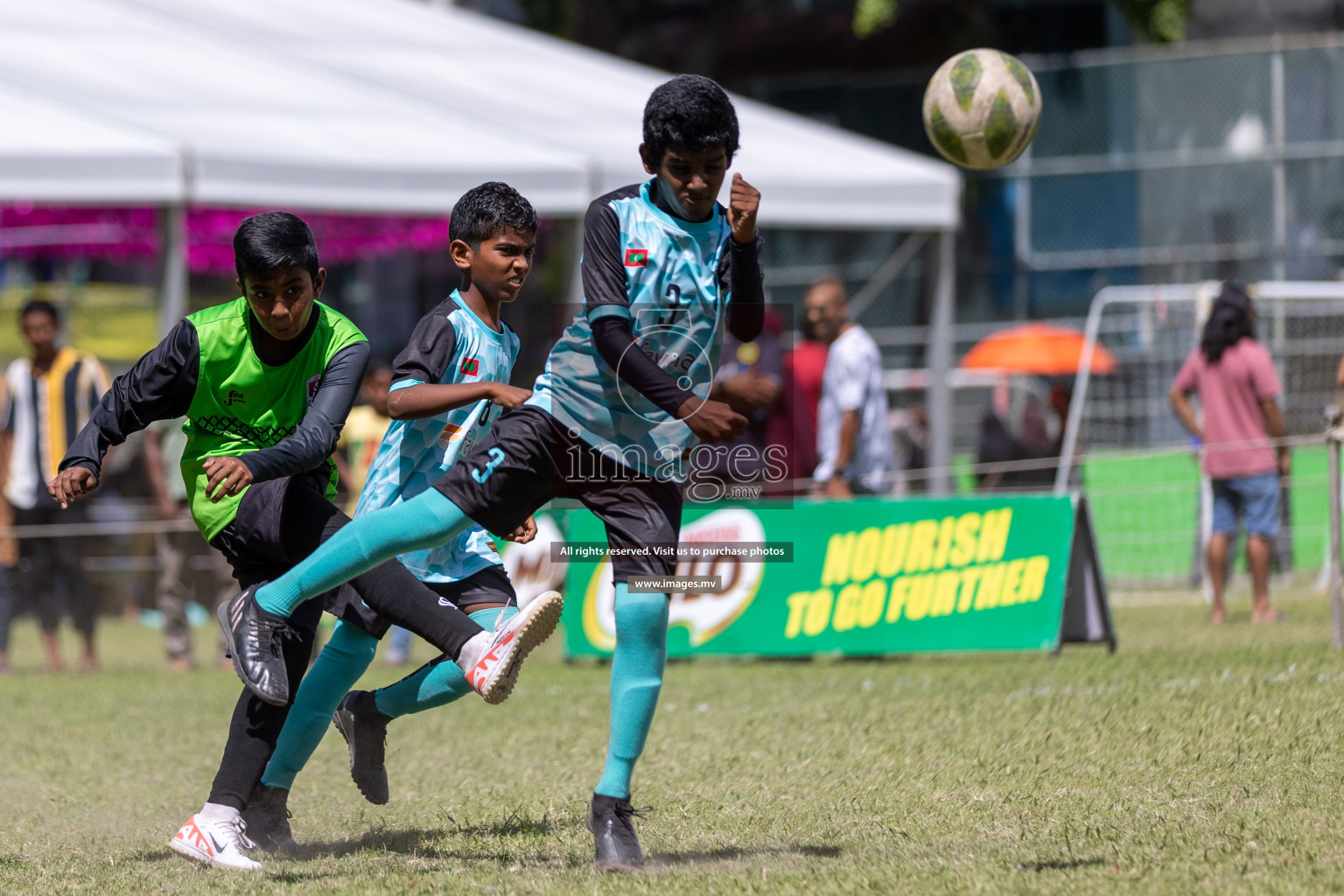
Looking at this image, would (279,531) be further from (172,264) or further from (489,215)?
(172,264)

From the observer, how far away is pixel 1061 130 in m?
19.3

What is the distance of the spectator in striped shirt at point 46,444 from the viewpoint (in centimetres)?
1070

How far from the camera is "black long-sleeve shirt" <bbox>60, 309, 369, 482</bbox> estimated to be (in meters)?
4.55

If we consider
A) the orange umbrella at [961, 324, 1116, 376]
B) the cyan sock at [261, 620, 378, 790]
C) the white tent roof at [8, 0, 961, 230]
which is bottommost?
the cyan sock at [261, 620, 378, 790]

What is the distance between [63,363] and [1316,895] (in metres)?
9.13

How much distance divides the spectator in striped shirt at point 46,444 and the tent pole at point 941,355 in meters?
7.64

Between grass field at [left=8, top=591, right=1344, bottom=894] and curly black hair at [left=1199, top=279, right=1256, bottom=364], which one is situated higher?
curly black hair at [left=1199, top=279, right=1256, bottom=364]

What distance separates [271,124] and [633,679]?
33.9ft

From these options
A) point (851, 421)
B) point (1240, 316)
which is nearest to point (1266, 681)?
point (851, 421)

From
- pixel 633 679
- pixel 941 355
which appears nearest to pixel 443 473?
pixel 633 679

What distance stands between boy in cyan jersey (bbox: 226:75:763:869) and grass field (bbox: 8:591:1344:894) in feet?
1.83

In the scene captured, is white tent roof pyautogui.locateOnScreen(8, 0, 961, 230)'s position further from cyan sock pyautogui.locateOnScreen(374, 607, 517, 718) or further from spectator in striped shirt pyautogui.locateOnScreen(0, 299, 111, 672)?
cyan sock pyautogui.locateOnScreen(374, 607, 517, 718)

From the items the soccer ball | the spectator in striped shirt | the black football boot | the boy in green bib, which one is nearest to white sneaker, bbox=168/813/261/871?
the boy in green bib

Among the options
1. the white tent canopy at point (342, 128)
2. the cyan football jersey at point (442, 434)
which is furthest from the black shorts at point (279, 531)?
the white tent canopy at point (342, 128)
